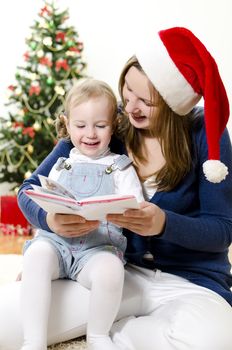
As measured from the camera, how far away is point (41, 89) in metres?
4.23

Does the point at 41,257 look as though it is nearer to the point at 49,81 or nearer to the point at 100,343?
the point at 100,343

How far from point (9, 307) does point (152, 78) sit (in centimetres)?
81

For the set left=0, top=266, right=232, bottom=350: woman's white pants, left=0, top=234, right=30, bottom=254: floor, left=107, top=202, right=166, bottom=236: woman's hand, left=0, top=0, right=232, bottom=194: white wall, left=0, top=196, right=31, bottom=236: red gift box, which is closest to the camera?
left=107, top=202, right=166, bottom=236: woman's hand

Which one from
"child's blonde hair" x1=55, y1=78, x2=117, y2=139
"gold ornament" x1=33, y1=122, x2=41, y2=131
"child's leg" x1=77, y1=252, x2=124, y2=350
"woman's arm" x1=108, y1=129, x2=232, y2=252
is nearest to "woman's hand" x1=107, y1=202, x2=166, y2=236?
"woman's arm" x1=108, y1=129, x2=232, y2=252

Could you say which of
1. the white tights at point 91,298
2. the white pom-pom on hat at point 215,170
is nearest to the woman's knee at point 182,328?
the white tights at point 91,298

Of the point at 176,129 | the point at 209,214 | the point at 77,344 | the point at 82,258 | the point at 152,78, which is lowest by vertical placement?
the point at 77,344

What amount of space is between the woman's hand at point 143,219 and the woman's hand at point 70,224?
85 mm

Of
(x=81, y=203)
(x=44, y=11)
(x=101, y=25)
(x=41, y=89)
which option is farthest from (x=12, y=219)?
(x=81, y=203)

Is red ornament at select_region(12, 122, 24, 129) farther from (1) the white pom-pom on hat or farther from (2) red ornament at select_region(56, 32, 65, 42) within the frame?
(1) the white pom-pom on hat

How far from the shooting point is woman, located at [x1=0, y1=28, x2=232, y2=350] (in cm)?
168

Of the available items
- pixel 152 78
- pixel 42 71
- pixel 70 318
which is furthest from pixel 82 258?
pixel 42 71

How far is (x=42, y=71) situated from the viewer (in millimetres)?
4488

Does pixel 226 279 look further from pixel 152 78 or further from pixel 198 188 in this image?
pixel 152 78

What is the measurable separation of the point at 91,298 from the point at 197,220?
0.39 m
